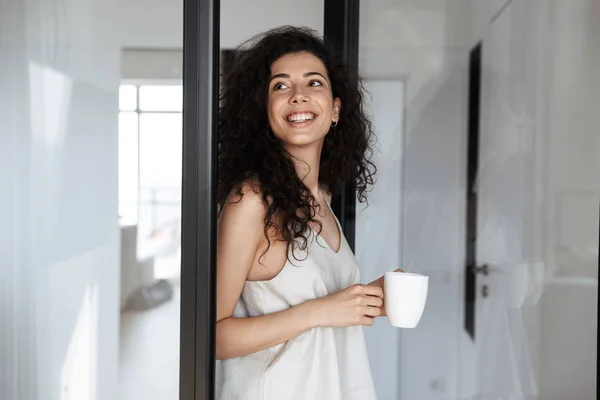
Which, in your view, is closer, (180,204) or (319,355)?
(180,204)

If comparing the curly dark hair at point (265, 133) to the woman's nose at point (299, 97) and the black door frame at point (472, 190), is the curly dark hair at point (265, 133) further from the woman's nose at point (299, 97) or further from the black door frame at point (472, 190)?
the black door frame at point (472, 190)

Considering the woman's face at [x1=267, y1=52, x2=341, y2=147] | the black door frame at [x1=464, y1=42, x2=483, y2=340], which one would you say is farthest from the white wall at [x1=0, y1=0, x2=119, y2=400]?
the black door frame at [x1=464, y1=42, x2=483, y2=340]

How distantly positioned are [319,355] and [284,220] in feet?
0.80

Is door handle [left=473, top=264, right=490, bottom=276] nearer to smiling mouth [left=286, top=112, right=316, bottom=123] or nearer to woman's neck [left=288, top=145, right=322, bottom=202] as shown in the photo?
woman's neck [left=288, top=145, right=322, bottom=202]

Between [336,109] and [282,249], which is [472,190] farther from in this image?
[282,249]

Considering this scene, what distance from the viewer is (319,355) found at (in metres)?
1.07

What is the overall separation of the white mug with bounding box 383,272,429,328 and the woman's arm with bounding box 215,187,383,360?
59 mm

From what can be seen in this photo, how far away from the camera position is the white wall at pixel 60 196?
3.09 ft

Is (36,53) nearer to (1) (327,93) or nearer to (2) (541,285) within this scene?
(1) (327,93)

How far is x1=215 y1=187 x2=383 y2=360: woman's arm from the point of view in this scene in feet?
3.21

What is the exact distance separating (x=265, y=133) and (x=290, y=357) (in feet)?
1.28

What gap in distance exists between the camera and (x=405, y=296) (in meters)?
0.97

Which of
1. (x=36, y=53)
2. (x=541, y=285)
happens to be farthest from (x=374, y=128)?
(x=36, y=53)

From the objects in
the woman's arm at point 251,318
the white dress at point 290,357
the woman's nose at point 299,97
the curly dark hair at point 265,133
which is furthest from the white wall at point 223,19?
the white dress at point 290,357
